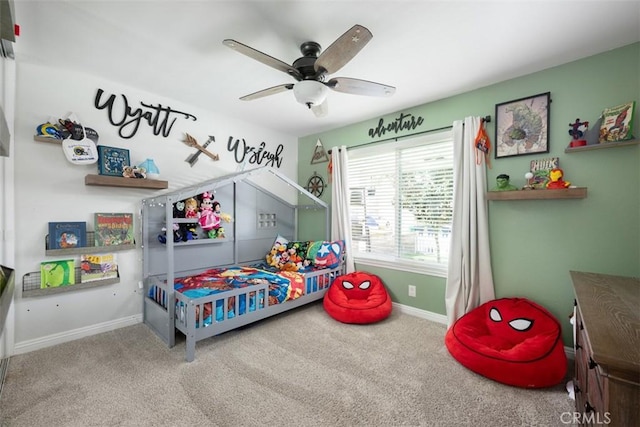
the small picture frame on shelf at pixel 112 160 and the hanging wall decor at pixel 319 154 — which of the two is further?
the hanging wall decor at pixel 319 154

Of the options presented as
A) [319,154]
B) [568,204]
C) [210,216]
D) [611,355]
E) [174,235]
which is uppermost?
[319,154]

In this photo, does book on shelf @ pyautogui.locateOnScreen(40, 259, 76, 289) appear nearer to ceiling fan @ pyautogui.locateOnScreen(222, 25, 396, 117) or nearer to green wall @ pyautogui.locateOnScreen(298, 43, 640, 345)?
ceiling fan @ pyautogui.locateOnScreen(222, 25, 396, 117)

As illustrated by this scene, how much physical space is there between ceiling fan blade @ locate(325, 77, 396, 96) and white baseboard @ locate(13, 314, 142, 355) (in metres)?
2.93

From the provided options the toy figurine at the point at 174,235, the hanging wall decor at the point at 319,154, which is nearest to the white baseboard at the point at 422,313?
the hanging wall decor at the point at 319,154

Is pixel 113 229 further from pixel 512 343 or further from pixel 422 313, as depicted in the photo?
pixel 512 343

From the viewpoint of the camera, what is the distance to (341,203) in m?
3.47

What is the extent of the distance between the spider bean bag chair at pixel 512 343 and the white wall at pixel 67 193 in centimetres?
309

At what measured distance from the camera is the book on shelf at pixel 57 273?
217 cm

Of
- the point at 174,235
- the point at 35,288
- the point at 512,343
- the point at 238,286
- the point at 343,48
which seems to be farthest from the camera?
the point at 174,235

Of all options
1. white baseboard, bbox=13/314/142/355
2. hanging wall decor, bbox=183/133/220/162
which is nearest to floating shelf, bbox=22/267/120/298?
A: white baseboard, bbox=13/314/142/355

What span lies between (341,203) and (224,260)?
1671 mm

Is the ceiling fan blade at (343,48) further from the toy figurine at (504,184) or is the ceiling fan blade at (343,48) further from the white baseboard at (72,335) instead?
the white baseboard at (72,335)

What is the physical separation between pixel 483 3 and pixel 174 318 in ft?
10.3

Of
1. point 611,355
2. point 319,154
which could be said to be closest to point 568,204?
point 611,355
